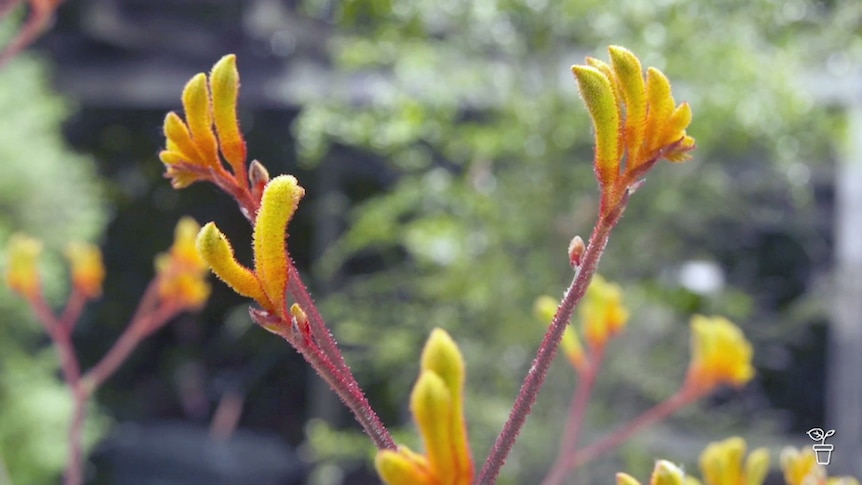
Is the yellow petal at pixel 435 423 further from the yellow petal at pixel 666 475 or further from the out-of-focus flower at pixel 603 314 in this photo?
the out-of-focus flower at pixel 603 314

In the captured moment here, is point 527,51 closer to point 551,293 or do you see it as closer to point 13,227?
point 551,293

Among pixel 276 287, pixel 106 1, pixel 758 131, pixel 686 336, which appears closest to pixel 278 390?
pixel 106 1

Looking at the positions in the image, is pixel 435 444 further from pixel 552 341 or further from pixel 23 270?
pixel 23 270

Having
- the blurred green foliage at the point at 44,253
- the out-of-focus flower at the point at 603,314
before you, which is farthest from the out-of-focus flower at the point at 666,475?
the blurred green foliage at the point at 44,253

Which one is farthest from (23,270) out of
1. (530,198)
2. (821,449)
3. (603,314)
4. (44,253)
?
(44,253)

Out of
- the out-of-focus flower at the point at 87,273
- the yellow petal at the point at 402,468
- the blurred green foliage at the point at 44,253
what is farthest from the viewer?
the blurred green foliage at the point at 44,253

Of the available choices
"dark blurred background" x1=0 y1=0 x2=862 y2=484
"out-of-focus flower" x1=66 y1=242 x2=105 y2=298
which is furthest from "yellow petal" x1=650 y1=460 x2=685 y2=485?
"dark blurred background" x1=0 y1=0 x2=862 y2=484
